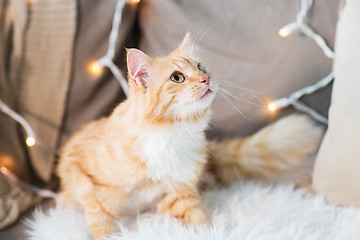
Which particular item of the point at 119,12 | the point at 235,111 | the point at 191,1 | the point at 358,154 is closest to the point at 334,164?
the point at 358,154

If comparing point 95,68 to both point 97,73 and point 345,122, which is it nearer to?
point 97,73

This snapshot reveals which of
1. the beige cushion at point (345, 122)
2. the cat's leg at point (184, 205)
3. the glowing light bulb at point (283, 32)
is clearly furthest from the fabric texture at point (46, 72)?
the beige cushion at point (345, 122)

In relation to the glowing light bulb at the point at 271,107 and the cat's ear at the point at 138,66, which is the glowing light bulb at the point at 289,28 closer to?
the glowing light bulb at the point at 271,107

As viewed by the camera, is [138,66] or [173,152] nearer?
[138,66]

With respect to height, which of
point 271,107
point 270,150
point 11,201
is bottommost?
point 11,201

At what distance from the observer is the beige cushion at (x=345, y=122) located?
79 cm

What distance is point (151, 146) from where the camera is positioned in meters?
0.78

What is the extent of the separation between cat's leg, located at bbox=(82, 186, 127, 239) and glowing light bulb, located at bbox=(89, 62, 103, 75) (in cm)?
47

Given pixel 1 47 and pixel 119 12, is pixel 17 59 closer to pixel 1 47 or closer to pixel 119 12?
pixel 1 47

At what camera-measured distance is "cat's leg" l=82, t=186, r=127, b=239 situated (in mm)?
808

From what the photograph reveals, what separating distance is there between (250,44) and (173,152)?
1.58 feet

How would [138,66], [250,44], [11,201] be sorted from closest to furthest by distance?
1. [138,66]
2. [11,201]
3. [250,44]

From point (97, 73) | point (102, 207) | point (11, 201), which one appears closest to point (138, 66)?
point (102, 207)

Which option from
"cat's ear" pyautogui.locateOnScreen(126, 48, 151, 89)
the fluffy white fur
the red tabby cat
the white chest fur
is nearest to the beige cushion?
the fluffy white fur
